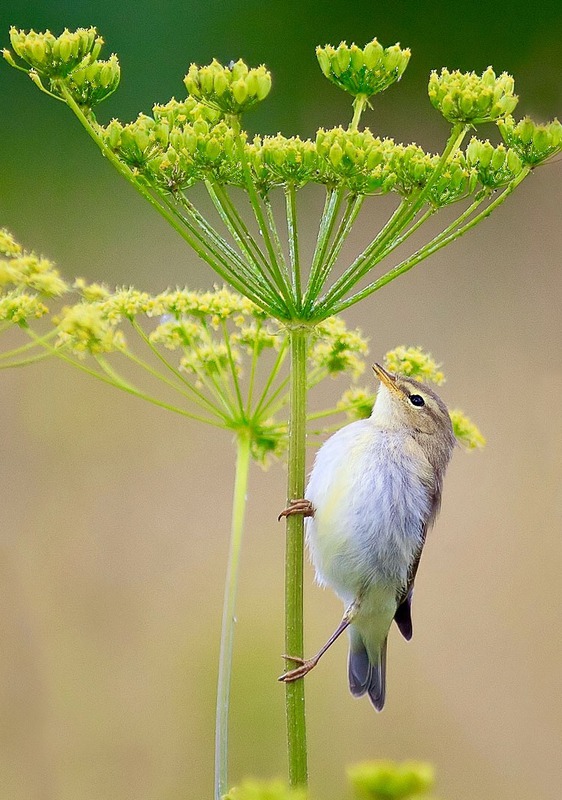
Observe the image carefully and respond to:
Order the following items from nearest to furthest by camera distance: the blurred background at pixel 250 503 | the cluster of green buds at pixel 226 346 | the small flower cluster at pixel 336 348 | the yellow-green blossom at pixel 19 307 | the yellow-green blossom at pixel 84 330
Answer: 1. the yellow-green blossom at pixel 84 330
2. the yellow-green blossom at pixel 19 307
3. the cluster of green buds at pixel 226 346
4. the small flower cluster at pixel 336 348
5. the blurred background at pixel 250 503

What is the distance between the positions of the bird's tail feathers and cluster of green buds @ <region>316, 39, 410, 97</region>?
1266 mm

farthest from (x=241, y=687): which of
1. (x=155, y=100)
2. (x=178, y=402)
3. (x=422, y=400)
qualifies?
(x=155, y=100)

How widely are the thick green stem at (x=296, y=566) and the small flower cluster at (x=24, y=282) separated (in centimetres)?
36

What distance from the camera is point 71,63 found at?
4.51ft

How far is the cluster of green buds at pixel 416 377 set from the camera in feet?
6.06

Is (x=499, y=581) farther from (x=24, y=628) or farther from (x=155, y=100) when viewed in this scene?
(x=155, y=100)

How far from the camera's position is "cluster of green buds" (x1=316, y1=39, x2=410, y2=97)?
1486mm

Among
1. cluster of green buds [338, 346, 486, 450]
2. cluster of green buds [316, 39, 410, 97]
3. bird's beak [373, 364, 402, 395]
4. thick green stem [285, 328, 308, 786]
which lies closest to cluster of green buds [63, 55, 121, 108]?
cluster of green buds [316, 39, 410, 97]

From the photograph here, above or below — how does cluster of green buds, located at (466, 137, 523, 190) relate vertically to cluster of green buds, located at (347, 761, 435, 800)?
above

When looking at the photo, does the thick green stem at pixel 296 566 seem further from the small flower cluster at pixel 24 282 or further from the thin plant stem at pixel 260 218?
the small flower cluster at pixel 24 282

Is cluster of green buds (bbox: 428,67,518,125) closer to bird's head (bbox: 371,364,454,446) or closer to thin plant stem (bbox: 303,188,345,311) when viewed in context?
thin plant stem (bbox: 303,188,345,311)

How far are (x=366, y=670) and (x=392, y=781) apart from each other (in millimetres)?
1811

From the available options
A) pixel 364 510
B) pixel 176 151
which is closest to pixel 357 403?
pixel 364 510

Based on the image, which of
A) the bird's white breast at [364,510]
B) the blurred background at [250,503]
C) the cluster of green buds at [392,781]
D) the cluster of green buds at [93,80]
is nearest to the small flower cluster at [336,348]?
the bird's white breast at [364,510]
